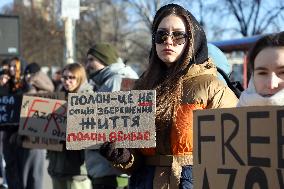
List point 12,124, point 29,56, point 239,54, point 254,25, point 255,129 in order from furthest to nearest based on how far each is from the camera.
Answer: point 29,56 < point 254,25 < point 239,54 < point 12,124 < point 255,129

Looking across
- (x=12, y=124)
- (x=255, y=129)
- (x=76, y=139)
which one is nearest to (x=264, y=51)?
(x=255, y=129)

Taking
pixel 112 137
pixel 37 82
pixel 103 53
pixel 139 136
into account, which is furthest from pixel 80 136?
pixel 37 82

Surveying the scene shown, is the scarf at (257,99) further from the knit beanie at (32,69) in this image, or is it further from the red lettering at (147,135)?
the knit beanie at (32,69)

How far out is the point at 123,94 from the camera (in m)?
3.09

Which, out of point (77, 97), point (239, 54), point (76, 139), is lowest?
point (76, 139)

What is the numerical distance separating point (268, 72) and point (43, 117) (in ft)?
10.7

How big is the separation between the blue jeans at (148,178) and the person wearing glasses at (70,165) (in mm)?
2180

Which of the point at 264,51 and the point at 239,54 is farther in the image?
the point at 239,54

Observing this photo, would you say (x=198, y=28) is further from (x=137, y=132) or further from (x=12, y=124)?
(x=12, y=124)

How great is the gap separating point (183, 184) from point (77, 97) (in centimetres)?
72

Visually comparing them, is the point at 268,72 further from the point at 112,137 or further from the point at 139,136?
the point at 112,137

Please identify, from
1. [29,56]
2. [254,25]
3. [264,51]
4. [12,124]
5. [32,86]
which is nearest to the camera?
[264,51]

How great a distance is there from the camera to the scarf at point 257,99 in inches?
90.3

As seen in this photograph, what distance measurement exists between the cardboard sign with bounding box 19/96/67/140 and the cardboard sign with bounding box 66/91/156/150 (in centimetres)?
211
